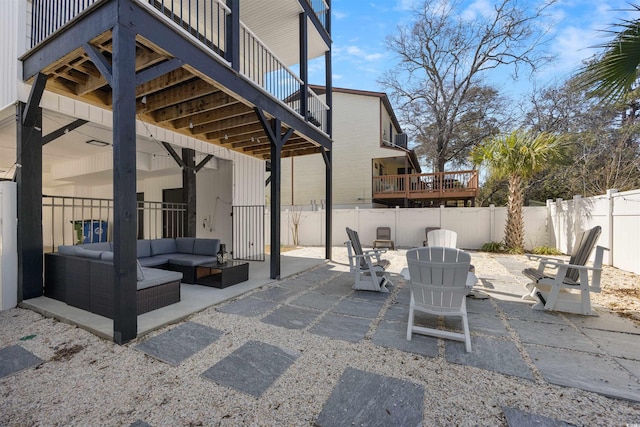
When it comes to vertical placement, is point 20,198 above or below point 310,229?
above

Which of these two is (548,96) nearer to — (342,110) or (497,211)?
(497,211)

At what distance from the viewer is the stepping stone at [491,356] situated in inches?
87.2

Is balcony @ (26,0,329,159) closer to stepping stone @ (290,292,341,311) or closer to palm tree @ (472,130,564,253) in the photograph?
stepping stone @ (290,292,341,311)

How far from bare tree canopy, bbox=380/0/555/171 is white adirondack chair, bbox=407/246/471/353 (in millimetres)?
15647

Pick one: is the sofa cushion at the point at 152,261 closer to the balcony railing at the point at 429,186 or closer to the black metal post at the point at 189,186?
the black metal post at the point at 189,186

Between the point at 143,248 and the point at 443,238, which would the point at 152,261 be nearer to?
the point at 143,248

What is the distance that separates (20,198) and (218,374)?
3900 millimetres

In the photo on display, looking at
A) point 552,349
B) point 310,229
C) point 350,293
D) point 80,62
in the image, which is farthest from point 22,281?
point 310,229

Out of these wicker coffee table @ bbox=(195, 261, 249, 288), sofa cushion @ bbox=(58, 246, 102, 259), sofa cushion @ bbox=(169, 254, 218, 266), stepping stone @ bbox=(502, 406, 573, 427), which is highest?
sofa cushion @ bbox=(58, 246, 102, 259)

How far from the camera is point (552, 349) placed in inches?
99.7

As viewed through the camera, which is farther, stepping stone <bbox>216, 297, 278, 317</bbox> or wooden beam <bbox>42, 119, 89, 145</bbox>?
wooden beam <bbox>42, 119, 89, 145</bbox>

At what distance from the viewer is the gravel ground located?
1715mm

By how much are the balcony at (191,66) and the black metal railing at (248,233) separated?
6.15 feet

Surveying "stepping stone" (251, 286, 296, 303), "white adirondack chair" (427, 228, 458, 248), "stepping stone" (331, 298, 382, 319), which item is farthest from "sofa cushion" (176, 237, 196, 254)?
"white adirondack chair" (427, 228, 458, 248)
